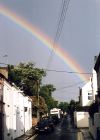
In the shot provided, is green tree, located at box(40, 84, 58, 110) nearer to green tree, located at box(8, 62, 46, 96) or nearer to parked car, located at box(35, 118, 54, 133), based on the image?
green tree, located at box(8, 62, 46, 96)

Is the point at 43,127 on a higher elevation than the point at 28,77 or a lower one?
lower

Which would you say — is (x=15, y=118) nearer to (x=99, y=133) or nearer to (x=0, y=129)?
(x=0, y=129)

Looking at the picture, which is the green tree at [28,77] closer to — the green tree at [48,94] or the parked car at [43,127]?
the green tree at [48,94]

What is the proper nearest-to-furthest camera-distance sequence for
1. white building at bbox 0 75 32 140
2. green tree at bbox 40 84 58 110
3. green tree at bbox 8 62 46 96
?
white building at bbox 0 75 32 140
green tree at bbox 8 62 46 96
green tree at bbox 40 84 58 110

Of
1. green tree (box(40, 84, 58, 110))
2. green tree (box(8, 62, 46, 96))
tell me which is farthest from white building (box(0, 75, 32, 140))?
green tree (box(40, 84, 58, 110))

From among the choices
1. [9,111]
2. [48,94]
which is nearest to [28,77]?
[48,94]

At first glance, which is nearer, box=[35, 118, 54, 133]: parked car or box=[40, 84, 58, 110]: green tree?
box=[35, 118, 54, 133]: parked car

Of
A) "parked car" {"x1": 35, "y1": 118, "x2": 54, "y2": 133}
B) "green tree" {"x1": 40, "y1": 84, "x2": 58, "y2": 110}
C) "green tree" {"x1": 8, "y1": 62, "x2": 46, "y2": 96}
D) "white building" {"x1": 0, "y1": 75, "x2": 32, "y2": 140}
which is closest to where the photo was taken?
"white building" {"x1": 0, "y1": 75, "x2": 32, "y2": 140}

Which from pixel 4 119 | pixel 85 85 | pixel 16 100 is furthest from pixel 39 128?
pixel 85 85

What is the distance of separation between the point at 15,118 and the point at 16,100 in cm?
273

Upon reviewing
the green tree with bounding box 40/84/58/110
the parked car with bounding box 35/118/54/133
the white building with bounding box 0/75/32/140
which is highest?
the green tree with bounding box 40/84/58/110

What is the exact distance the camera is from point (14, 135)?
52469mm

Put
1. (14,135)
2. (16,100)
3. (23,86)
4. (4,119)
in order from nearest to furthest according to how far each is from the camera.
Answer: (4,119) → (14,135) → (16,100) → (23,86)

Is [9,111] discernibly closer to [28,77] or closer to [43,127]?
[43,127]
